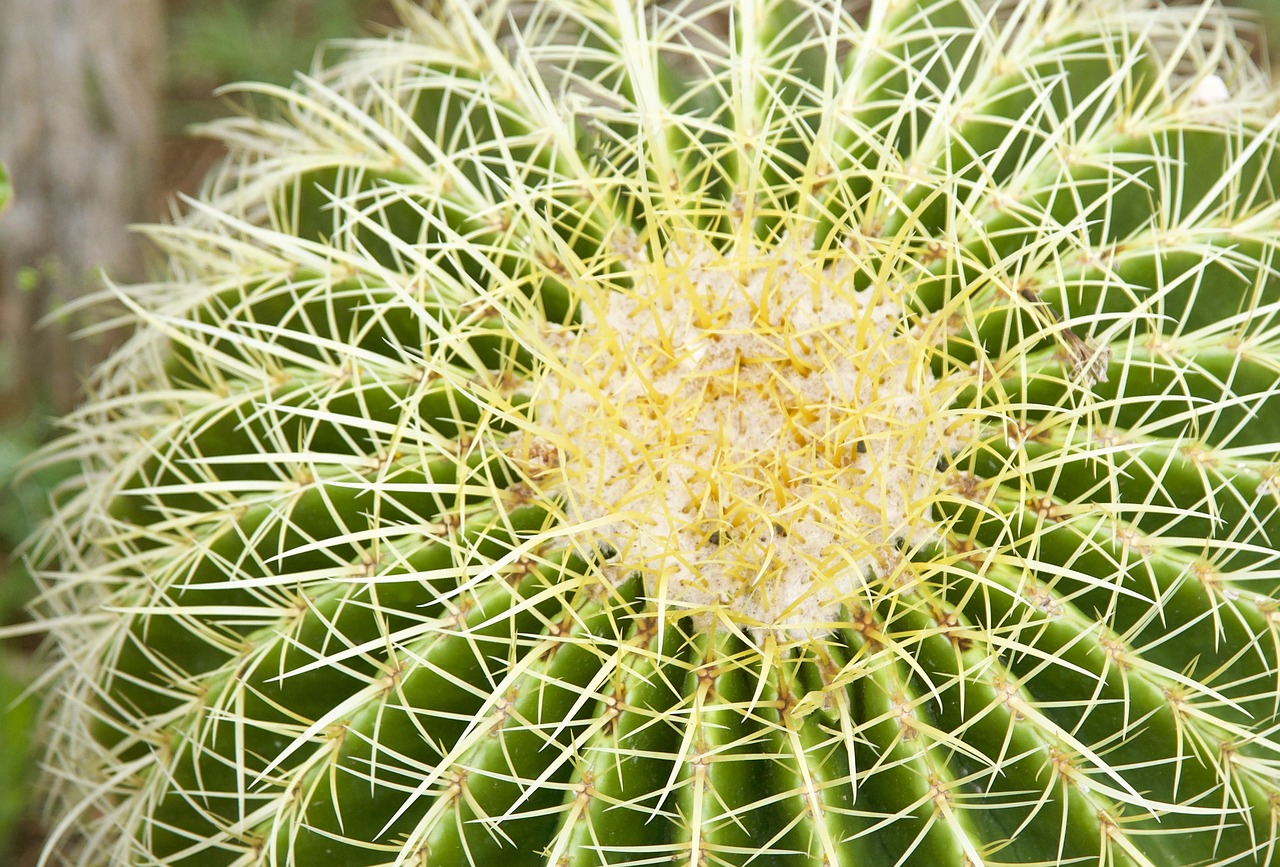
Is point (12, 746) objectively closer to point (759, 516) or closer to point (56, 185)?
point (56, 185)

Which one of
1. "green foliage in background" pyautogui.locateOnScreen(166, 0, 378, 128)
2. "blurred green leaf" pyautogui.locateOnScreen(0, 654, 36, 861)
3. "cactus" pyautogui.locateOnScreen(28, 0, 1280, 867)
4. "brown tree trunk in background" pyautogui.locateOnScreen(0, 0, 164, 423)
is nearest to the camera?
"cactus" pyautogui.locateOnScreen(28, 0, 1280, 867)

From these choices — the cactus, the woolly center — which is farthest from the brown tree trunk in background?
the woolly center

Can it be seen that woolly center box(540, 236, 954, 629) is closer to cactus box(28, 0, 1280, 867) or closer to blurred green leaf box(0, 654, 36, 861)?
cactus box(28, 0, 1280, 867)

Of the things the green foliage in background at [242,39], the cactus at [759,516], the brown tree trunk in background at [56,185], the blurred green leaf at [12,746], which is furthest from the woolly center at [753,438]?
the green foliage in background at [242,39]

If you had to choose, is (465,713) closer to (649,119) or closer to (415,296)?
(415,296)

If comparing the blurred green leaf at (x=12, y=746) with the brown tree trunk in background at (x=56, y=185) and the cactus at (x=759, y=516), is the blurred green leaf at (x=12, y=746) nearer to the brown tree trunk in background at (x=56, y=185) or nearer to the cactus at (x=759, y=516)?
the cactus at (x=759, y=516)

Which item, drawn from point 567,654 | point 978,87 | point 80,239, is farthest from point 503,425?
point 80,239

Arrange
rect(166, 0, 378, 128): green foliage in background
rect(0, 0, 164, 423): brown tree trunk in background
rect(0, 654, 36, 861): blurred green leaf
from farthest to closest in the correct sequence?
1. rect(166, 0, 378, 128): green foliage in background
2. rect(0, 0, 164, 423): brown tree trunk in background
3. rect(0, 654, 36, 861): blurred green leaf
